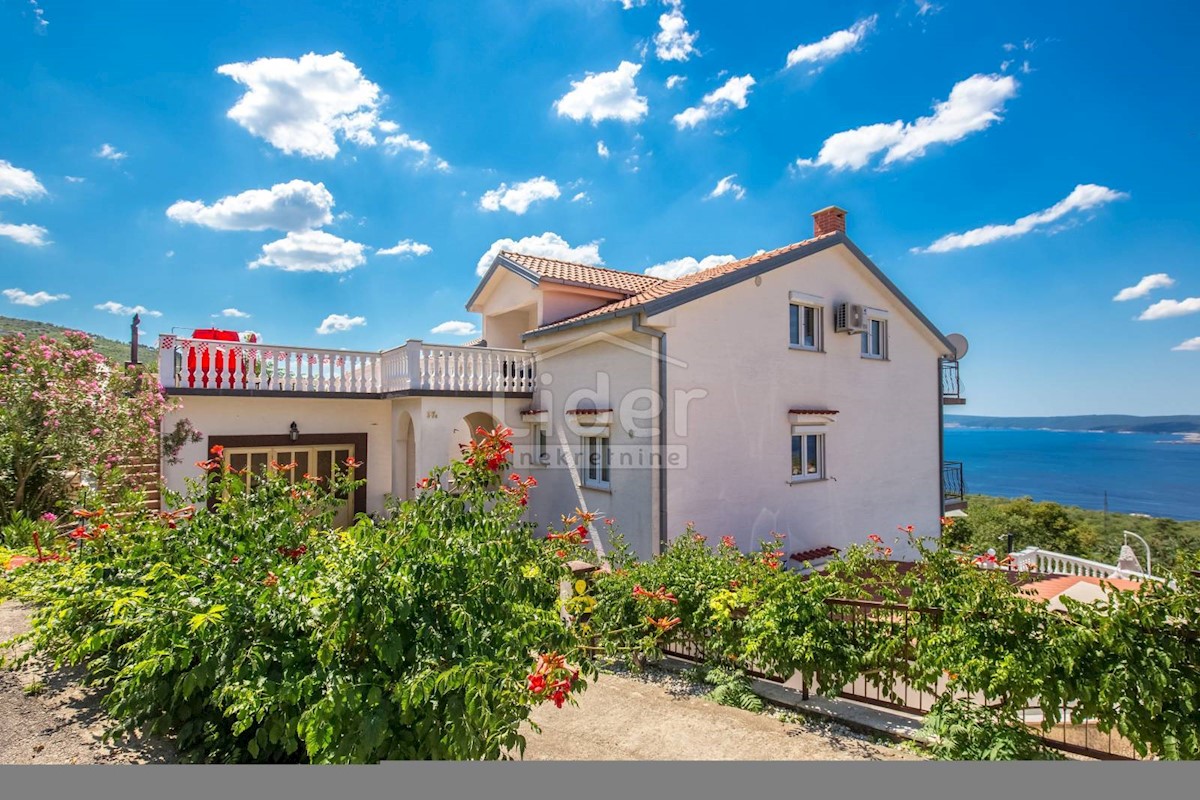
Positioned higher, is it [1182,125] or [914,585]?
[1182,125]

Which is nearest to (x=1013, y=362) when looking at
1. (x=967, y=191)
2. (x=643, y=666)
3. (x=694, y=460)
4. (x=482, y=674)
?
(x=967, y=191)

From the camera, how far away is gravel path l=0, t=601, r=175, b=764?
8.89 feet

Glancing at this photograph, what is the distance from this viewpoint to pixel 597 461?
38.2 ft

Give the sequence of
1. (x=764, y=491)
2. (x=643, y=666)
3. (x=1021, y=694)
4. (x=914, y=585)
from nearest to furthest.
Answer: (x=1021, y=694) < (x=914, y=585) < (x=643, y=666) < (x=764, y=491)

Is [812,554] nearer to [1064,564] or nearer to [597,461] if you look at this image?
[597,461]

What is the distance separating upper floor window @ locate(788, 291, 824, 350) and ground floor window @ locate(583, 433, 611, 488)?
5.05m

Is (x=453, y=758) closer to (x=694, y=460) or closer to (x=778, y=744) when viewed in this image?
(x=778, y=744)

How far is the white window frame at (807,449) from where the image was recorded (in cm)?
1217

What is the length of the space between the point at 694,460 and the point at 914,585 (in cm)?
563

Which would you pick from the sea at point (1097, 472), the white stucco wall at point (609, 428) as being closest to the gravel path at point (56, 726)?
the white stucco wall at point (609, 428)

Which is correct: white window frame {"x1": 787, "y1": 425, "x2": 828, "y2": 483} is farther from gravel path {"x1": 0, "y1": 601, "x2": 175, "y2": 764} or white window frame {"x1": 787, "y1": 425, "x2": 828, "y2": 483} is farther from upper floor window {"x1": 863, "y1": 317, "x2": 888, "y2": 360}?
gravel path {"x1": 0, "y1": 601, "x2": 175, "y2": 764}

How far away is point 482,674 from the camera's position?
7.74ft

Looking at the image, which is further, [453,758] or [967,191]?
[967,191]

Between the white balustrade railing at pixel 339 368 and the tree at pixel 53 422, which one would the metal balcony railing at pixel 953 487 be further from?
the tree at pixel 53 422
